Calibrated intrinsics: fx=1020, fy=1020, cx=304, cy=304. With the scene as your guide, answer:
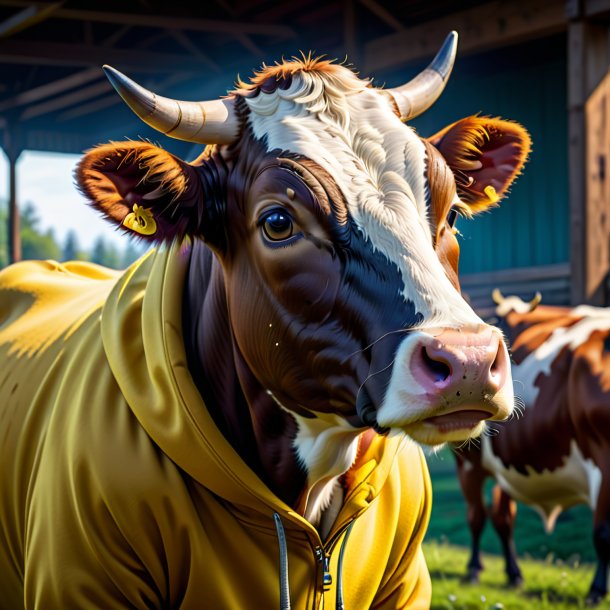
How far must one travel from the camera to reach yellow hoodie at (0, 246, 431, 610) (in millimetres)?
2490

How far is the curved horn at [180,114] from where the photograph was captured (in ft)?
7.97

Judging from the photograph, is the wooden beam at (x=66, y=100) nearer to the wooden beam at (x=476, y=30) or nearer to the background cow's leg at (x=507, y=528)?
the wooden beam at (x=476, y=30)

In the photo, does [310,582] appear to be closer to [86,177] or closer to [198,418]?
[198,418]

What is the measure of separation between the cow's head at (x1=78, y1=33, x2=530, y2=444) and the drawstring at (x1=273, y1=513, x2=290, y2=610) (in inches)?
Answer: 11.7

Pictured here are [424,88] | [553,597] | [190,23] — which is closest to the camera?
[424,88]

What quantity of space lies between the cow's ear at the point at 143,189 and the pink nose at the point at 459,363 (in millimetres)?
797

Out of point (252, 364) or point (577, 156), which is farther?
point (577, 156)

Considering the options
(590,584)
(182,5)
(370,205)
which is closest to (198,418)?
(370,205)

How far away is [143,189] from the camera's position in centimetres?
262

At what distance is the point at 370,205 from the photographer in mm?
2408

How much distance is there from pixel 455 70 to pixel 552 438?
21.7ft

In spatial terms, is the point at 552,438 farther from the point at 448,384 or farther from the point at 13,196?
the point at 13,196

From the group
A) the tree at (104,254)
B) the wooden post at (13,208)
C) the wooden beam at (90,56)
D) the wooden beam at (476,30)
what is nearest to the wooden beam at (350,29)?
the wooden beam at (476,30)

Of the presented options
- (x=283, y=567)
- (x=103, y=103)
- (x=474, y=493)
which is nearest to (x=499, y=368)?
(x=283, y=567)
